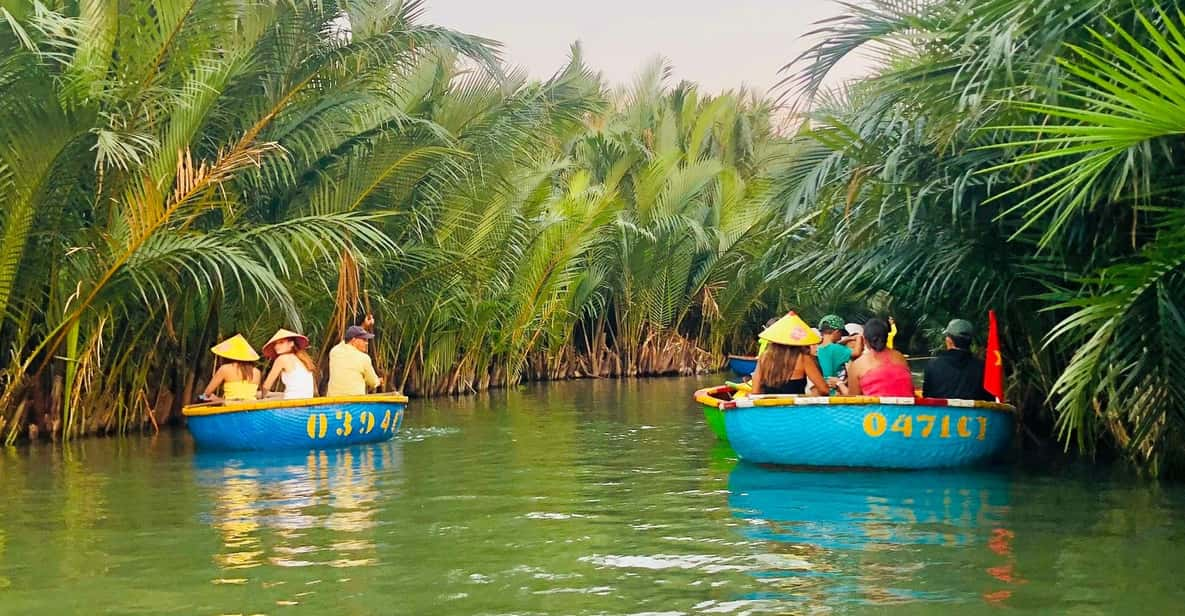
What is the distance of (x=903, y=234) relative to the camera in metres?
12.4

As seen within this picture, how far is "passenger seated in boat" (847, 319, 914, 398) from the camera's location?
1232cm

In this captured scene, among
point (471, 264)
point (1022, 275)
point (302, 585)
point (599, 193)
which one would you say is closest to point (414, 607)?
point (302, 585)

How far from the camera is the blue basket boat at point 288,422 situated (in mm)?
14445

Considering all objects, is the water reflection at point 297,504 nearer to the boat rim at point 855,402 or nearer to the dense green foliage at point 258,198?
the dense green foliage at point 258,198

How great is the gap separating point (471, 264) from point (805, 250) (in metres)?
6.64

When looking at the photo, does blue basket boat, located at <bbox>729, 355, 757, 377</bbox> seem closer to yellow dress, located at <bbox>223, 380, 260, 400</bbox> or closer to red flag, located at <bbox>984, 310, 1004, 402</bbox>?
yellow dress, located at <bbox>223, 380, 260, 400</bbox>

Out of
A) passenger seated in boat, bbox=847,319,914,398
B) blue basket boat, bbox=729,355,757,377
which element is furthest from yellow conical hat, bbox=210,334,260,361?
blue basket boat, bbox=729,355,757,377

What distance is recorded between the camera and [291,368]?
15.4 metres

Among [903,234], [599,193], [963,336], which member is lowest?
[963,336]

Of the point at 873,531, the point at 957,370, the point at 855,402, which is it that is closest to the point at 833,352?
the point at 957,370

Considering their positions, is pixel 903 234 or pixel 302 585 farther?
pixel 903 234

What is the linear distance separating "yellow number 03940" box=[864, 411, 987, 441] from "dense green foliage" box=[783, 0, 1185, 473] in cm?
84

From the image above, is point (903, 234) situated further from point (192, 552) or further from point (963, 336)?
point (192, 552)

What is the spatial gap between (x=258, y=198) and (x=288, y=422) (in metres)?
3.69
